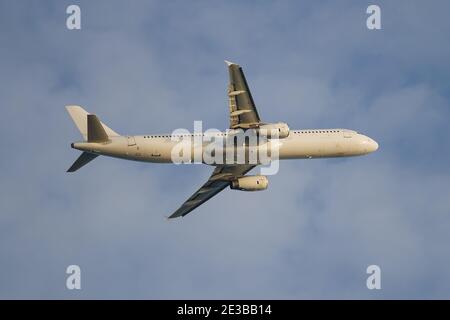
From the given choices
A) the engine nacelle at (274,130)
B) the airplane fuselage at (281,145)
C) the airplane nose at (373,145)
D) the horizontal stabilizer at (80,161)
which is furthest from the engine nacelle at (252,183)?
the horizontal stabilizer at (80,161)

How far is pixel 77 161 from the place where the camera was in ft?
220

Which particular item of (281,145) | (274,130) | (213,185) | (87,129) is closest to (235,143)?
(274,130)

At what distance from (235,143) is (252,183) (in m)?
5.91

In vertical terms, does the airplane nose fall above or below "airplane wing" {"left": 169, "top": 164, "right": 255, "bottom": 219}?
above

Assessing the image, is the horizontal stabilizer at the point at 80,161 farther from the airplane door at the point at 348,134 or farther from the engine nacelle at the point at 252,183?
the airplane door at the point at 348,134

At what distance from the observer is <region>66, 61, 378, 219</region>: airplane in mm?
65000

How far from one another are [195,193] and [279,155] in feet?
32.4

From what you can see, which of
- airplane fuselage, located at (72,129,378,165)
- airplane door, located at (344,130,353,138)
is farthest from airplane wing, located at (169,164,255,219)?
airplane door, located at (344,130,353,138)

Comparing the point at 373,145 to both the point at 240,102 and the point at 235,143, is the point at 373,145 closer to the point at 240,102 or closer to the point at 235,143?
the point at 235,143

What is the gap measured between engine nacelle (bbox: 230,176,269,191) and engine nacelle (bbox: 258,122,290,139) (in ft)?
24.4

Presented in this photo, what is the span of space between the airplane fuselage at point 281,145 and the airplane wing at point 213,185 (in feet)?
12.8

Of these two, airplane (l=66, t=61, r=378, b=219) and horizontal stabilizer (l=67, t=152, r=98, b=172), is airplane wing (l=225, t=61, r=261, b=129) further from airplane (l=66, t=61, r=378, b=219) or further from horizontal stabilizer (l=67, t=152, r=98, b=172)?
horizontal stabilizer (l=67, t=152, r=98, b=172)
